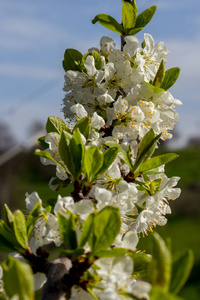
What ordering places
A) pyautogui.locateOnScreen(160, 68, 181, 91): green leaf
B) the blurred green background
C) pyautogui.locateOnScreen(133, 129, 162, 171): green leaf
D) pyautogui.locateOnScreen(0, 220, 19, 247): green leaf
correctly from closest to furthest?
pyautogui.locateOnScreen(0, 220, 19, 247): green leaf, pyautogui.locateOnScreen(133, 129, 162, 171): green leaf, pyautogui.locateOnScreen(160, 68, 181, 91): green leaf, the blurred green background

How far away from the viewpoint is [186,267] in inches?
17.4

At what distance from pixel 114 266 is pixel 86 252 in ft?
0.18

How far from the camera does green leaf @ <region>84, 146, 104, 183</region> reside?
0.60 metres

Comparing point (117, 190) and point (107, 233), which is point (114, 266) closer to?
point (107, 233)

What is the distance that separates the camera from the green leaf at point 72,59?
0.84 metres

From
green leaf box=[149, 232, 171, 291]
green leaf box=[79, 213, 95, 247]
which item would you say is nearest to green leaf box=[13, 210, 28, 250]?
green leaf box=[79, 213, 95, 247]

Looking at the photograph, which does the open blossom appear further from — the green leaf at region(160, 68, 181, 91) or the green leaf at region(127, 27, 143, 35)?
the green leaf at region(127, 27, 143, 35)

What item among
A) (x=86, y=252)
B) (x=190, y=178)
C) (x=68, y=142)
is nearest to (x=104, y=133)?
(x=68, y=142)

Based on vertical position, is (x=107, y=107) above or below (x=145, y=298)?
above

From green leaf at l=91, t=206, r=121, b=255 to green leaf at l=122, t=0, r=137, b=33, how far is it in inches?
20.0

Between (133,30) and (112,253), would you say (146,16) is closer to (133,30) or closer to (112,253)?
(133,30)

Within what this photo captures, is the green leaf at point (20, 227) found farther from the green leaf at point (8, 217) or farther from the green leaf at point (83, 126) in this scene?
the green leaf at point (83, 126)

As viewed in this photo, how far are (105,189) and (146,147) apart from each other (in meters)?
0.14

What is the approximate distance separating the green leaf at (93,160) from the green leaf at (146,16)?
397 millimetres
